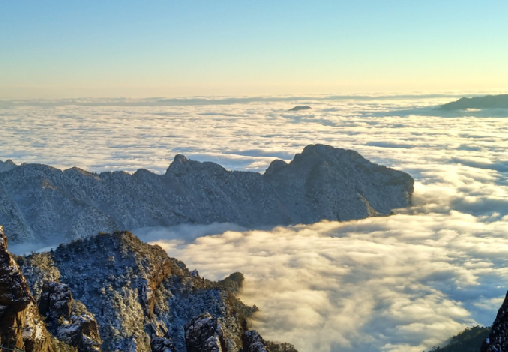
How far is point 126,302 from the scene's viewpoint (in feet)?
186

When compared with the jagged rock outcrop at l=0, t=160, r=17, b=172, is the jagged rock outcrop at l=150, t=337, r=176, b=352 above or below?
above

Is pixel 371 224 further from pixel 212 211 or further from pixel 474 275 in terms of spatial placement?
pixel 212 211

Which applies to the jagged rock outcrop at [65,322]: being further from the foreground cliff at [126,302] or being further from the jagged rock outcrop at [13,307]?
the jagged rock outcrop at [13,307]

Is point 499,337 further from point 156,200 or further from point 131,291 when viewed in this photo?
point 156,200

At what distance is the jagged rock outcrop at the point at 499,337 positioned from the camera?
14414 mm

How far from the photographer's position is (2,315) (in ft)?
67.7

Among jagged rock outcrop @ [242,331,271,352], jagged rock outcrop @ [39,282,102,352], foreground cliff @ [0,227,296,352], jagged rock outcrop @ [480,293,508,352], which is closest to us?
jagged rock outcrop @ [480,293,508,352]

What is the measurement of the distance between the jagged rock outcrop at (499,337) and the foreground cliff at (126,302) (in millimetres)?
23445

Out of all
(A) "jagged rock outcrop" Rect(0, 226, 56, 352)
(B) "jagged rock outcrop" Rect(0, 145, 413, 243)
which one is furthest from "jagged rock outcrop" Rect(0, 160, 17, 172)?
(A) "jagged rock outcrop" Rect(0, 226, 56, 352)

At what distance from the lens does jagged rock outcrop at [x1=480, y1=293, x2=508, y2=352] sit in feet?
47.3

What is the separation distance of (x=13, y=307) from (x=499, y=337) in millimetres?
20547

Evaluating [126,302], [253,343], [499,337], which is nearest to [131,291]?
[126,302]

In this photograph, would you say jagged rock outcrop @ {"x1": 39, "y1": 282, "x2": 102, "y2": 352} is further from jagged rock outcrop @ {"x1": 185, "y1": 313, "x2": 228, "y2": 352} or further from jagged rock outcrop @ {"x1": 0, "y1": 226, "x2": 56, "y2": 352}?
jagged rock outcrop @ {"x1": 0, "y1": 226, "x2": 56, "y2": 352}

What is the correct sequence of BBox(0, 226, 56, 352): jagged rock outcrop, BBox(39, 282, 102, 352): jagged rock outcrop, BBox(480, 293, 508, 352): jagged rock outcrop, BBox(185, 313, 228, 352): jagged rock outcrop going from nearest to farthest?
BBox(480, 293, 508, 352): jagged rock outcrop, BBox(0, 226, 56, 352): jagged rock outcrop, BBox(39, 282, 102, 352): jagged rock outcrop, BBox(185, 313, 228, 352): jagged rock outcrop
